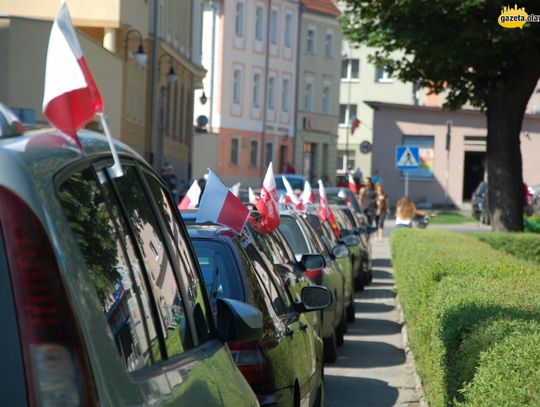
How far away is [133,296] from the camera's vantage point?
3.44 m

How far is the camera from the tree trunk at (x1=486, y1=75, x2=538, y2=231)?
27.2 meters

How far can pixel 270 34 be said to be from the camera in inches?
3152

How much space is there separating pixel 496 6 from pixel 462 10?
0.59 m

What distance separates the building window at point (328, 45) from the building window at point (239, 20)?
10.6m

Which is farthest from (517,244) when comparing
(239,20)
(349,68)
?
(349,68)

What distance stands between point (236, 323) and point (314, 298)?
12.1 ft

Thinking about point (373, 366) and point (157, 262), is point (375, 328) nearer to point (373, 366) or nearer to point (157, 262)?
point (373, 366)

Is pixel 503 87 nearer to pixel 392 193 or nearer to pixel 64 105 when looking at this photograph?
pixel 64 105

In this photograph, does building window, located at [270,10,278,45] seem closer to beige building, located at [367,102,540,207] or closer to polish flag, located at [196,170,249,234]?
beige building, located at [367,102,540,207]

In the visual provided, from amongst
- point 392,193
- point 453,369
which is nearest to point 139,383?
point 453,369

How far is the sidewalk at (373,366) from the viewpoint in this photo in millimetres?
11586

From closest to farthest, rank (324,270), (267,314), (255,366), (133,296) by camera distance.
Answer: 1. (133,296)
2. (255,366)
3. (267,314)
4. (324,270)

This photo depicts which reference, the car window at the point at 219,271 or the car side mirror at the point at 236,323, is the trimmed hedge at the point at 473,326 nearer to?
A: the car side mirror at the point at 236,323

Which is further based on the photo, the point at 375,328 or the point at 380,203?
the point at 380,203
